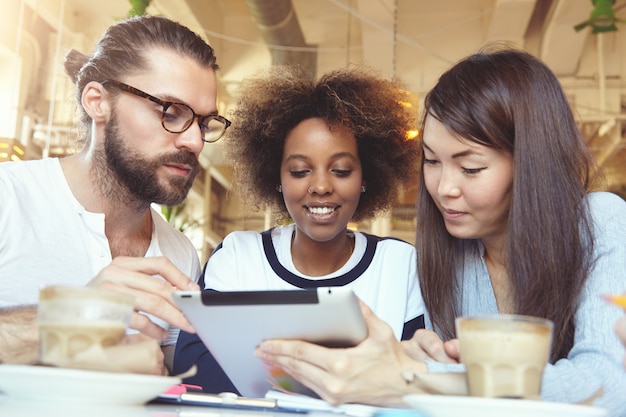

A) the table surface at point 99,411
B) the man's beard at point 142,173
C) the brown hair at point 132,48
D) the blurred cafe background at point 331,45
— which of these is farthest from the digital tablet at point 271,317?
the blurred cafe background at point 331,45

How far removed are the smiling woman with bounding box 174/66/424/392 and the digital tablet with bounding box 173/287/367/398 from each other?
23.3 inches

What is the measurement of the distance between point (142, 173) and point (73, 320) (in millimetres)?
1232

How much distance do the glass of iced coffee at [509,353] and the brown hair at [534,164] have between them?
63cm

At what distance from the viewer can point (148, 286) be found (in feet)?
4.09

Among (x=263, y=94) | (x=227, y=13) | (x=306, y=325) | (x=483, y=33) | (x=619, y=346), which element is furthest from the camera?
(x=227, y=13)

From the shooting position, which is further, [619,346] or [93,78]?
[93,78]

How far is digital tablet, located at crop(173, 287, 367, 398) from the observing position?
986 mm

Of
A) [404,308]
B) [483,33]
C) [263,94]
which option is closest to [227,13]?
[483,33]

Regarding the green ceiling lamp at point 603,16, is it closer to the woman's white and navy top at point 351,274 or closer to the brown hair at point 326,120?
the brown hair at point 326,120

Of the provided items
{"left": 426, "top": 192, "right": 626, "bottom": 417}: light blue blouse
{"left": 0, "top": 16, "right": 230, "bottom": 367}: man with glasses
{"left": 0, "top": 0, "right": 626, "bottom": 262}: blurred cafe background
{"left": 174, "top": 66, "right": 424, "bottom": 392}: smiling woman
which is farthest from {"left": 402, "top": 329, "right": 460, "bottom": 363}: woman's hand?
{"left": 0, "top": 0, "right": 626, "bottom": 262}: blurred cafe background

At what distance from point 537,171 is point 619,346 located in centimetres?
45

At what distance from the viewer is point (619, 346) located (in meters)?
1.23

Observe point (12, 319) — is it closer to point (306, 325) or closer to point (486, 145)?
point (306, 325)

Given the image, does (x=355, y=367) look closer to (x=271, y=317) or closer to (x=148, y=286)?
(x=271, y=317)
